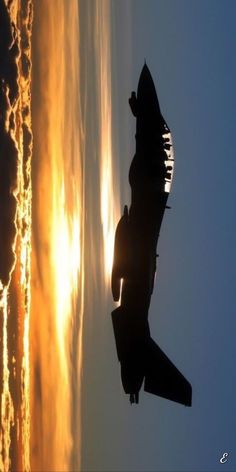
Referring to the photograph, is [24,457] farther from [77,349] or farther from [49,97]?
[49,97]

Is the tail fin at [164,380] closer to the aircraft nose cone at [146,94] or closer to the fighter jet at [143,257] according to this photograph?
the fighter jet at [143,257]

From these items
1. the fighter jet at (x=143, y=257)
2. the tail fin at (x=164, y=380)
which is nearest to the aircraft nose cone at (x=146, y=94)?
the fighter jet at (x=143, y=257)

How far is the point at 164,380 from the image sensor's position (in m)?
9.49

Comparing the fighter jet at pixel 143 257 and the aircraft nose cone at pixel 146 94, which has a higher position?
the aircraft nose cone at pixel 146 94

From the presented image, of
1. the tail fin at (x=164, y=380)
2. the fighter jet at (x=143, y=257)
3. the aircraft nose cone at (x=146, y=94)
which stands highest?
the aircraft nose cone at (x=146, y=94)

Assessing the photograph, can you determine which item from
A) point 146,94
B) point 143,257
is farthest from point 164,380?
point 146,94

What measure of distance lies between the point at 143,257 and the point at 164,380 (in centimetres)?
193

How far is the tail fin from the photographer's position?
9391 mm

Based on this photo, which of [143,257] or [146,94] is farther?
[146,94]

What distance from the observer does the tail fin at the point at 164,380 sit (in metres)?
9.39

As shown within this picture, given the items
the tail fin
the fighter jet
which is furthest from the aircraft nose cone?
the tail fin

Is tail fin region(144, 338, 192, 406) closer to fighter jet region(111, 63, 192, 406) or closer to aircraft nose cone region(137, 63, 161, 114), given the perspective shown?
fighter jet region(111, 63, 192, 406)

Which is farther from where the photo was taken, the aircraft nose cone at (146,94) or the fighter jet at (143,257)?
the aircraft nose cone at (146,94)

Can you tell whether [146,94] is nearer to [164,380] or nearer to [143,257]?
[143,257]
